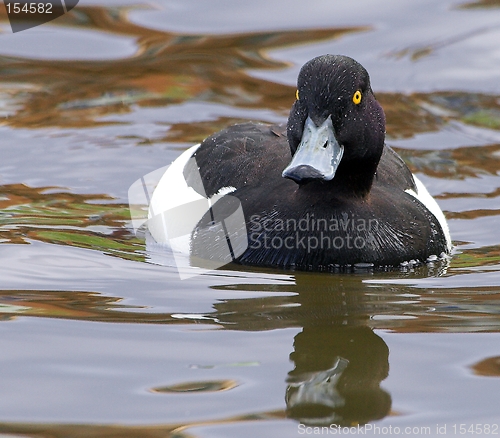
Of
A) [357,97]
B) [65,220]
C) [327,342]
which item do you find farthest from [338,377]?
[65,220]

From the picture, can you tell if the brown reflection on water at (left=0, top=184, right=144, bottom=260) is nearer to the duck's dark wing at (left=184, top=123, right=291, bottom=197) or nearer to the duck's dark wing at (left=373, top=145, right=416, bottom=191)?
the duck's dark wing at (left=184, top=123, right=291, bottom=197)

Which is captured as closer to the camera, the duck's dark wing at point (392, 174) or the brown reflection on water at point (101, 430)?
the brown reflection on water at point (101, 430)

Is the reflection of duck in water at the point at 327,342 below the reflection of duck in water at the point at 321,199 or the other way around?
below

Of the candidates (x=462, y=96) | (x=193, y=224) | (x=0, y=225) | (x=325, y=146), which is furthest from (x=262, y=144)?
(x=462, y=96)

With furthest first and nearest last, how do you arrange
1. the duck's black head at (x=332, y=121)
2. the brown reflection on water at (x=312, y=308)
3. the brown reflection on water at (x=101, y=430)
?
1. the duck's black head at (x=332, y=121)
2. the brown reflection on water at (x=312, y=308)
3. the brown reflection on water at (x=101, y=430)

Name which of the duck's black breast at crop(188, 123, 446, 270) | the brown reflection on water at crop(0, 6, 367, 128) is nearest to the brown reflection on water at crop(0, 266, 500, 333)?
the duck's black breast at crop(188, 123, 446, 270)

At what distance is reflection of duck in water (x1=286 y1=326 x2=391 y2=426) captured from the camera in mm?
3543

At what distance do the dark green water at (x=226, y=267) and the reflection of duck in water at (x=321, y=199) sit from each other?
178 mm

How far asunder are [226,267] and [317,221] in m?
0.59

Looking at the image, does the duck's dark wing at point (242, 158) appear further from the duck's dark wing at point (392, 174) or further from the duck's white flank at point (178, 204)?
the duck's dark wing at point (392, 174)

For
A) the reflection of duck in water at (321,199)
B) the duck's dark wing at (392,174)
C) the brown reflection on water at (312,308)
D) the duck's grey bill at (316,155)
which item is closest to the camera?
the brown reflection on water at (312,308)

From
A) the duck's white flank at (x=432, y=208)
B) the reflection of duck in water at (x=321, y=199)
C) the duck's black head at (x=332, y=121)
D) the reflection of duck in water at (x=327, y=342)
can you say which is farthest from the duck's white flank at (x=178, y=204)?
the duck's white flank at (x=432, y=208)

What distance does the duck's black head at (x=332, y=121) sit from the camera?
5.14m

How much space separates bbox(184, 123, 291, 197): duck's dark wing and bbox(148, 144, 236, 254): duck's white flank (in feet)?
0.19
